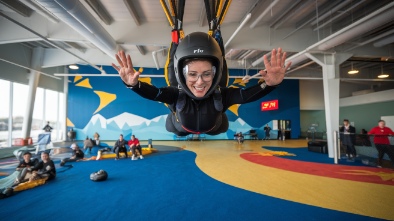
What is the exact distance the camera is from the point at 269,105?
50.2 ft

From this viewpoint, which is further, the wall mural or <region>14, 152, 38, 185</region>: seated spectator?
the wall mural

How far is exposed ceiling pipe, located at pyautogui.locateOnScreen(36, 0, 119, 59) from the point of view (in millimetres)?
4047

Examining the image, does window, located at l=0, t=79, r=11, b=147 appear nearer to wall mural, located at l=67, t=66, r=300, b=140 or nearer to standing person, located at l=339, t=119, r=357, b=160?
wall mural, located at l=67, t=66, r=300, b=140

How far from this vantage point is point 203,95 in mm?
1590

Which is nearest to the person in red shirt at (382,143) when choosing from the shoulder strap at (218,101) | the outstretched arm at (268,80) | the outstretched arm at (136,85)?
the outstretched arm at (268,80)

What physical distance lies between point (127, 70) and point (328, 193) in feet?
15.4

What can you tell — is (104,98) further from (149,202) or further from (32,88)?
(149,202)

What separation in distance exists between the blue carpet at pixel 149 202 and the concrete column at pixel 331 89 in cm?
575

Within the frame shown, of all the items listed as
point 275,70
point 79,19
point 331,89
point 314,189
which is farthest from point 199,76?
point 331,89

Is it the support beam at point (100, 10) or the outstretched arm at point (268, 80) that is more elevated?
the support beam at point (100, 10)

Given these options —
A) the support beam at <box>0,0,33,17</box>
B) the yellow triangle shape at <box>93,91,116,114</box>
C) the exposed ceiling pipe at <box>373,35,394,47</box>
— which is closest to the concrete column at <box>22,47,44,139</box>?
the yellow triangle shape at <box>93,91,116,114</box>

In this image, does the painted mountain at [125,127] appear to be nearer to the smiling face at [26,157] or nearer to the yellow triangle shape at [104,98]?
the yellow triangle shape at [104,98]

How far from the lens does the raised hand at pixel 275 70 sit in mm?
1670

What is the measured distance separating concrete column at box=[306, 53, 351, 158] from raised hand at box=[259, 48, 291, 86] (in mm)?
7702
